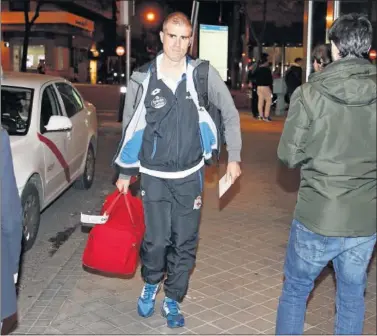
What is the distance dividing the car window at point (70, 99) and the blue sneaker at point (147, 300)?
409cm

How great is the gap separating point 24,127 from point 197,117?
3.11 m

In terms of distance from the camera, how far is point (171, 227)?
172 inches

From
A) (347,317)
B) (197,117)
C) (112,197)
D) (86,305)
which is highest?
(197,117)

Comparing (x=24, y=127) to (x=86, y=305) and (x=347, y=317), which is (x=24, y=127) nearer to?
(x=86, y=305)

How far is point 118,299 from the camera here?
16.4 feet

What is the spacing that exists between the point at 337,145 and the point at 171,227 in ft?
5.24

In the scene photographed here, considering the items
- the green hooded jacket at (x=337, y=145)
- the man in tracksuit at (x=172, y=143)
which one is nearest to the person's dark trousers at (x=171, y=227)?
the man in tracksuit at (x=172, y=143)

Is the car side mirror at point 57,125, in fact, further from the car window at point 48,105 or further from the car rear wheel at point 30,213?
the car rear wheel at point 30,213

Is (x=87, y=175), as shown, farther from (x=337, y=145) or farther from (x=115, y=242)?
(x=337, y=145)

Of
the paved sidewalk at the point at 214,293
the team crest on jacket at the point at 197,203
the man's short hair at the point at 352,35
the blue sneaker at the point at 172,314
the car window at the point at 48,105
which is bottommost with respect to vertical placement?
the paved sidewalk at the point at 214,293

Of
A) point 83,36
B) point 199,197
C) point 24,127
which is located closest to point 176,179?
point 199,197

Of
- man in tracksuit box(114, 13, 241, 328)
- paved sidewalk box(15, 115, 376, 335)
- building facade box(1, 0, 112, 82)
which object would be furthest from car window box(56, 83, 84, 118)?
building facade box(1, 0, 112, 82)

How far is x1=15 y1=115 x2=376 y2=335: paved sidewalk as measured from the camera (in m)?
4.50

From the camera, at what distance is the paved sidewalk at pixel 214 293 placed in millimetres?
4500
